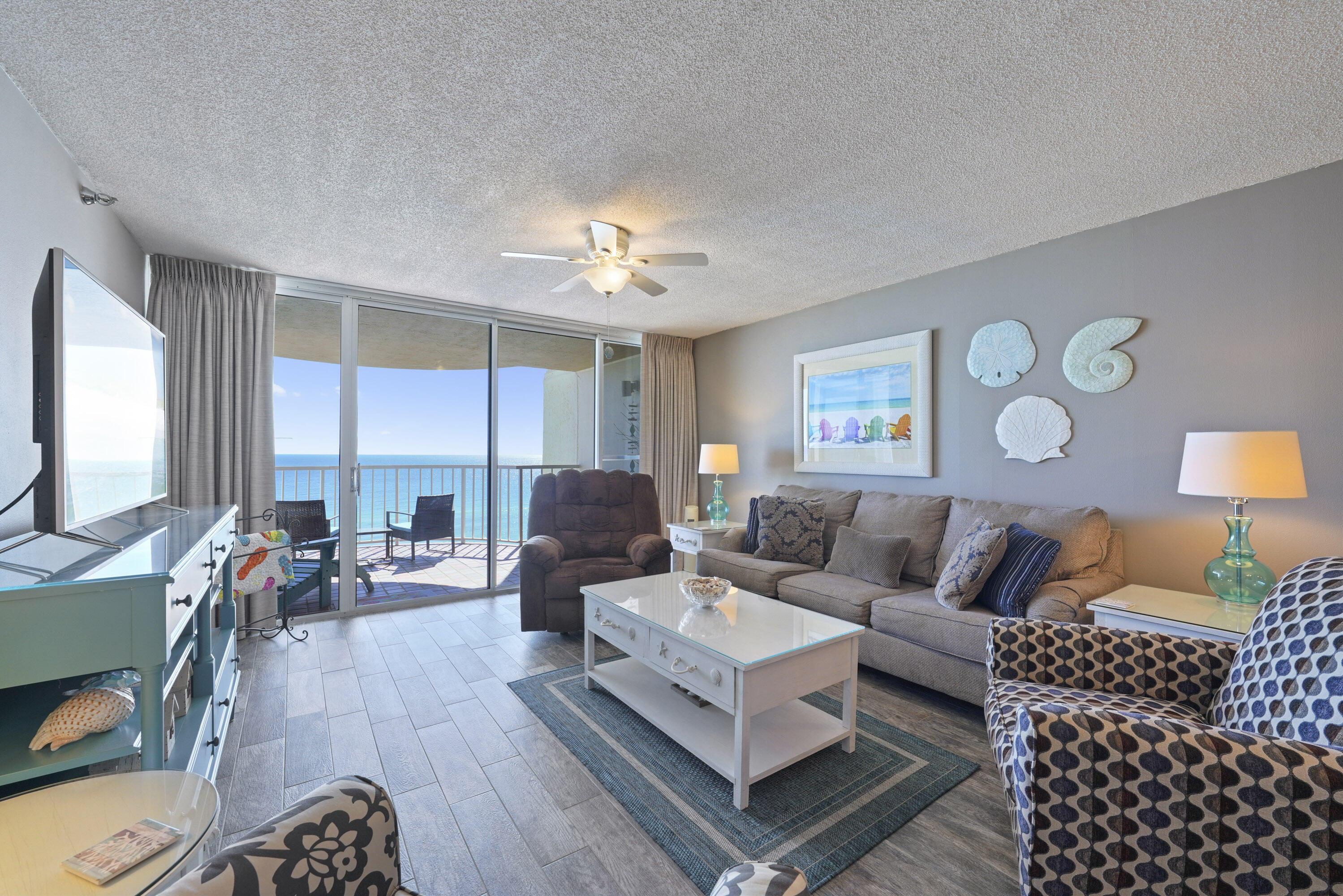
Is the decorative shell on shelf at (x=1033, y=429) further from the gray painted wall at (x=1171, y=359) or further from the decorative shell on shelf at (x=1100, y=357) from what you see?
the decorative shell on shelf at (x=1100, y=357)

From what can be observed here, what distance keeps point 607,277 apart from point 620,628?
68.0 inches

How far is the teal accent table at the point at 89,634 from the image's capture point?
1.12 m

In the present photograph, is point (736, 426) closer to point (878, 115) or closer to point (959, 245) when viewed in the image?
point (959, 245)

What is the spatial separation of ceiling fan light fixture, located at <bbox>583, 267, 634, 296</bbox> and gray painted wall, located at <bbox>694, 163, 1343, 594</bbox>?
2.05m

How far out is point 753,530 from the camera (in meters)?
3.99

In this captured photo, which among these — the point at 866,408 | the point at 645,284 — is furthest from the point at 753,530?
the point at 645,284

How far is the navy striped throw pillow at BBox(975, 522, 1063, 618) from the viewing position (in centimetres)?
245

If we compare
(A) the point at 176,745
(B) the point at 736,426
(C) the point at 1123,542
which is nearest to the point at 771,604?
(C) the point at 1123,542

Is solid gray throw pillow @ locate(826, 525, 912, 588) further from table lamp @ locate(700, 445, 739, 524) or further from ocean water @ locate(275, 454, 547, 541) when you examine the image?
ocean water @ locate(275, 454, 547, 541)

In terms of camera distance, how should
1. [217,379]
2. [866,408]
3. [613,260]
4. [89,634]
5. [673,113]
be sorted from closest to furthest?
[89,634] → [673,113] → [613,260] → [217,379] → [866,408]

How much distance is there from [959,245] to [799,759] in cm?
277

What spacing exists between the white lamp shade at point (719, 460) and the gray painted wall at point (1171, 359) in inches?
58.0

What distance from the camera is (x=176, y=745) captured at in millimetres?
1621

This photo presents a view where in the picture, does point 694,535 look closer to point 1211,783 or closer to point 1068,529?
point 1068,529
